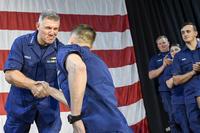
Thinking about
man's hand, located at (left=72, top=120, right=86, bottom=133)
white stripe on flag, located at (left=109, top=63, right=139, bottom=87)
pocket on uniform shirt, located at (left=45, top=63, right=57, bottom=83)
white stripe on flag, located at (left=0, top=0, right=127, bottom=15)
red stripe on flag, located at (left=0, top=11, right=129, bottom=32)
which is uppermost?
white stripe on flag, located at (left=0, top=0, right=127, bottom=15)

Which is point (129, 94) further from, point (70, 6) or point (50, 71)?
point (50, 71)

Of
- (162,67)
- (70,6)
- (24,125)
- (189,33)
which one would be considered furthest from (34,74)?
(70,6)

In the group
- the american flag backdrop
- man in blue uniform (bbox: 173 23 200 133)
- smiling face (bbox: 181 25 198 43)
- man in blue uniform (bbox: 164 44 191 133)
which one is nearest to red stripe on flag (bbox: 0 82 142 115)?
the american flag backdrop

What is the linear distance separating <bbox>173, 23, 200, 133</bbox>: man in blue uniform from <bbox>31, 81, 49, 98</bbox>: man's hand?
1.93 metres

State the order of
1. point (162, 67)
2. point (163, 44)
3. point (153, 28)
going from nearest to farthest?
1. point (162, 67)
2. point (163, 44)
3. point (153, 28)

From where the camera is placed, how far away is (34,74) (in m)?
3.10

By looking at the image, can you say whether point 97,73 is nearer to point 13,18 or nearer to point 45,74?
point 45,74

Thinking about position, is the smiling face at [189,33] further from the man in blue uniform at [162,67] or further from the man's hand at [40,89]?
the man's hand at [40,89]

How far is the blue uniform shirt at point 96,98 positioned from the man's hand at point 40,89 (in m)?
0.57

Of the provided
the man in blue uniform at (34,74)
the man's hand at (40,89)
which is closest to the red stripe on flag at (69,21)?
the man in blue uniform at (34,74)

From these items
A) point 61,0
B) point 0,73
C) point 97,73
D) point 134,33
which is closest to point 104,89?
point 97,73

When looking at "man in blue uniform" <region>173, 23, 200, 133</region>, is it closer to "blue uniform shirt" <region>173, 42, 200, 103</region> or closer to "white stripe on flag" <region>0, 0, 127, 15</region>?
"blue uniform shirt" <region>173, 42, 200, 103</region>

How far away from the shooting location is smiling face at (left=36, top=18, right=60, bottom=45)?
9.98 ft

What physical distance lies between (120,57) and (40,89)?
3.18 meters
